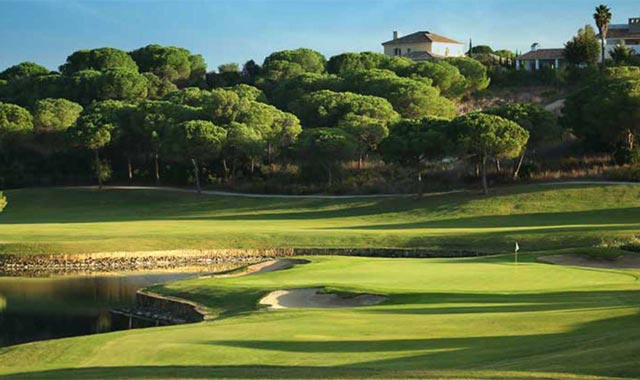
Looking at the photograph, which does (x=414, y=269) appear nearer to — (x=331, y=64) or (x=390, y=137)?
(x=390, y=137)

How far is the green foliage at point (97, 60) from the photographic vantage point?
4973 inches

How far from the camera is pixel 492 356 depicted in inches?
622

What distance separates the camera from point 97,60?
12750 centimetres

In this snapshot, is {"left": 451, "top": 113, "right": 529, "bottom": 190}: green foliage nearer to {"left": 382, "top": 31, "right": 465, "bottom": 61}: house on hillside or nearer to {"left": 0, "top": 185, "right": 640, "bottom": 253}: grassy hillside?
{"left": 0, "top": 185, "right": 640, "bottom": 253}: grassy hillside

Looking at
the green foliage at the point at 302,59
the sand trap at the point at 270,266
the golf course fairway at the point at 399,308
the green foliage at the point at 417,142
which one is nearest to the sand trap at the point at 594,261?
the golf course fairway at the point at 399,308

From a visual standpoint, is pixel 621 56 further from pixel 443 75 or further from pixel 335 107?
pixel 335 107

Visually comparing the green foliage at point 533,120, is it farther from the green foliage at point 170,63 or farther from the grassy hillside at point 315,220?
the green foliage at point 170,63

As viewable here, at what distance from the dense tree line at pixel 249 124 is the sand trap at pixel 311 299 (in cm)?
4061

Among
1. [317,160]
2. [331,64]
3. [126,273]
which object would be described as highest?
[331,64]

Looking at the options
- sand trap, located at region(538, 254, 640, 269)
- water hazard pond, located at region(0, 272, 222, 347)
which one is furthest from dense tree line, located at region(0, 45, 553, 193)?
water hazard pond, located at region(0, 272, 222, 347)

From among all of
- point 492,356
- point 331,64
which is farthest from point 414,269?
point 331,64

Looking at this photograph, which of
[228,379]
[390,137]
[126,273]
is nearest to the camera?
[228,379]

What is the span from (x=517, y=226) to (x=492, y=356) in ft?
139

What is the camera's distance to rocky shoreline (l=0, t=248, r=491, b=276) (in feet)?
152
